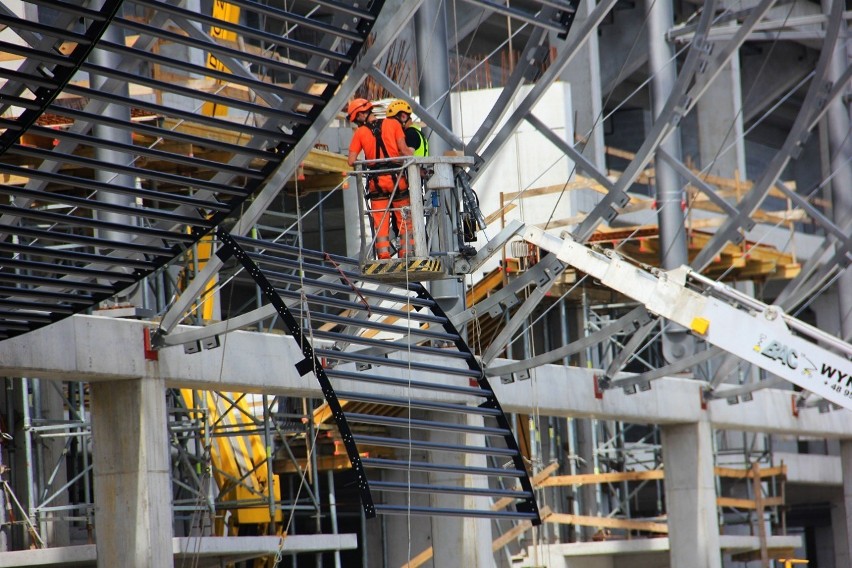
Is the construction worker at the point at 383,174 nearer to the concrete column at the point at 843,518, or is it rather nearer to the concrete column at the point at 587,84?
the concrete column at the point at 587,84

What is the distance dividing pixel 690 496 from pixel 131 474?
49.2 ft

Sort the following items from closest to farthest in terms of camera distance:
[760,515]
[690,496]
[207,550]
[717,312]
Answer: [717,312]
[207,550]
[690,496]
[760,515]

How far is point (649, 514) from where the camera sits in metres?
43.5

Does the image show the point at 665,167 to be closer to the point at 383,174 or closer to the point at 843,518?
the point at 383,174

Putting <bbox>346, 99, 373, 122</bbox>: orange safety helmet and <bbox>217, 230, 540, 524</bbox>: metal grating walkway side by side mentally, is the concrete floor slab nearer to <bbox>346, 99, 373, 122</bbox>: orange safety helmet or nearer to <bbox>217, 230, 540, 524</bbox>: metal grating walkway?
<bbox>217, 230, 540, 524</bbox>: metal grating walkway

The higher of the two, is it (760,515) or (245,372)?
(245,372)

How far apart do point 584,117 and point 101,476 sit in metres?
20.9

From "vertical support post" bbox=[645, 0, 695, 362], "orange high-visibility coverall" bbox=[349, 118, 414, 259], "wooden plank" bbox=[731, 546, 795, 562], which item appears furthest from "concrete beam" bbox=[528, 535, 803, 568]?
"orange high-visibility coverall" bbox=[349, 118, 414, 259]

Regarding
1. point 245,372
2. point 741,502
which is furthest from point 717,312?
point 741,502

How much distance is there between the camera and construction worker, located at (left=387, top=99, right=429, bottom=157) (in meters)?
17.6

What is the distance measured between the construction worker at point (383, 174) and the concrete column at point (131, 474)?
3764 mm

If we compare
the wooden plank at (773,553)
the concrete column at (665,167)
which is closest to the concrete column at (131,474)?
the concrete column at (665,167)

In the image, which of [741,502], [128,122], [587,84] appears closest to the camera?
[128,122]

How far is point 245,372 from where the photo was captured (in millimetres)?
20469
